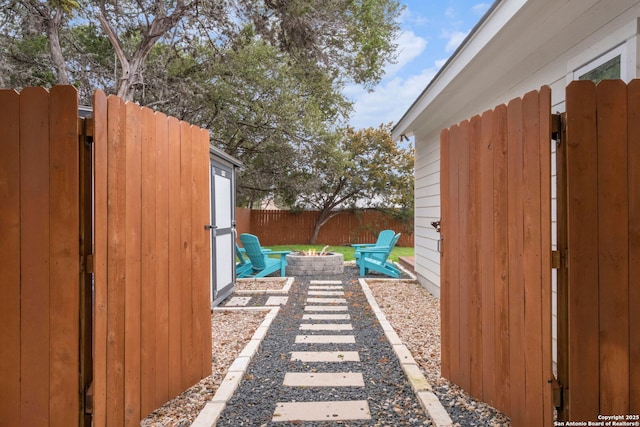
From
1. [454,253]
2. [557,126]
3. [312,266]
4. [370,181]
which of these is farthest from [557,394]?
[370,181]

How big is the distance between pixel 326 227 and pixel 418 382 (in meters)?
15.9

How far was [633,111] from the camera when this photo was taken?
6.09 ft

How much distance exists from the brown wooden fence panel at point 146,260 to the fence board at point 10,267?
1.20ft

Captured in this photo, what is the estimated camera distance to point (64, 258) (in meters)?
1.93

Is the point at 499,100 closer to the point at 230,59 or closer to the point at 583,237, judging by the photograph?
the point at 583,237

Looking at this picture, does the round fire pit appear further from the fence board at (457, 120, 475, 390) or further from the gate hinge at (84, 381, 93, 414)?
the gate hinge at (84, 381, 93, 414)

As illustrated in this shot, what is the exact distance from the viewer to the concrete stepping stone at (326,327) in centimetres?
466

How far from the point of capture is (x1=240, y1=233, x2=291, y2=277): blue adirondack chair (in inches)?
314

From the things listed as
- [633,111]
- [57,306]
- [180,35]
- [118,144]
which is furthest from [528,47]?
[180,35]

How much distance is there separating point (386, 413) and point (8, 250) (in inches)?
96.8

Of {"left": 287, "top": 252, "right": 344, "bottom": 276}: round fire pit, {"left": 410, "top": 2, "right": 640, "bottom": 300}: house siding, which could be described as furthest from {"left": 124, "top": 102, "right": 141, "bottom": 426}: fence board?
{"left": 287, "top": 252, "right": 344, "bottom": 276}: round fire pit

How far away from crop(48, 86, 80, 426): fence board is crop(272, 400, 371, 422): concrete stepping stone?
1263 mm

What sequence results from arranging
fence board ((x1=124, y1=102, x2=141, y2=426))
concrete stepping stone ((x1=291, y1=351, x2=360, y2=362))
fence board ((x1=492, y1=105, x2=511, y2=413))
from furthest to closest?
concrete stepping stone ((x1=291, y1=351, x2=360, y2=362))
fence board ((x1=492, y1=105, x2=511, y2=413))
fence board ((x1=124, y1=102, x2=141, y2=426))

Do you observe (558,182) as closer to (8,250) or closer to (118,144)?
(118,144)
